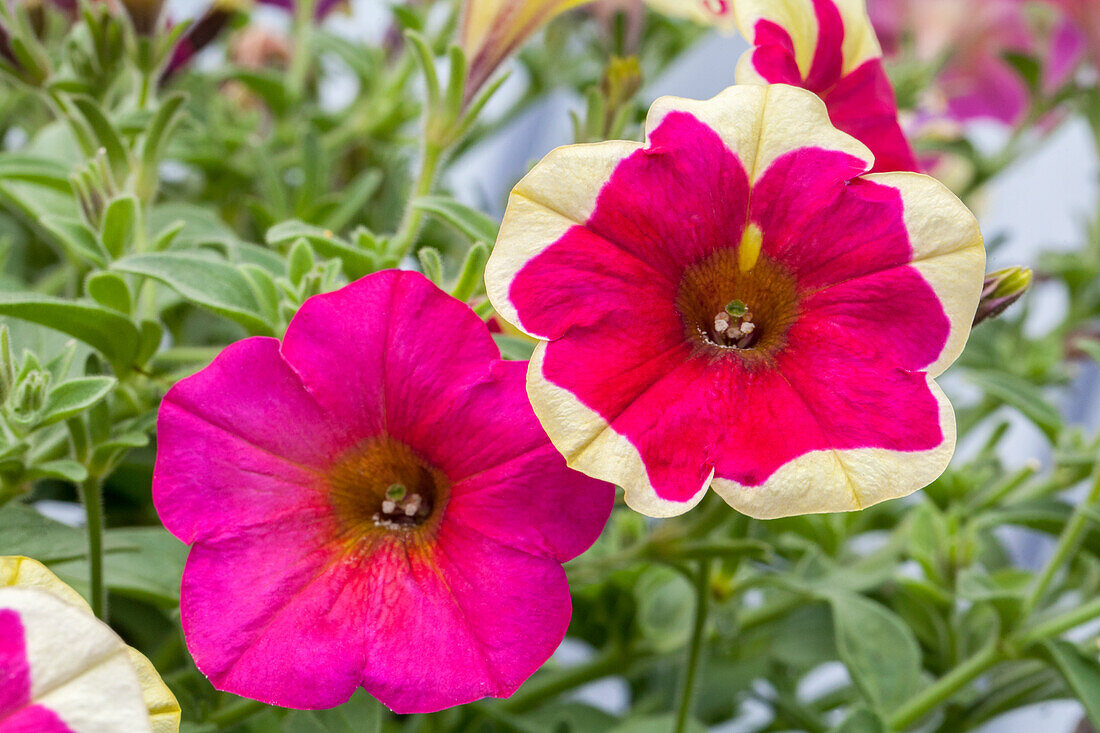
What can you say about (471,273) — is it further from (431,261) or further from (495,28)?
(495,28)

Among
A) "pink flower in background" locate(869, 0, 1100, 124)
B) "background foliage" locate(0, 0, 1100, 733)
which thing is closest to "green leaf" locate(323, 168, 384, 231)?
"background foliage" locate(0, 0, 1100, 733)

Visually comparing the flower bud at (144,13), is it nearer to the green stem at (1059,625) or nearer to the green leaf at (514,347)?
the green leaf at (514,347)

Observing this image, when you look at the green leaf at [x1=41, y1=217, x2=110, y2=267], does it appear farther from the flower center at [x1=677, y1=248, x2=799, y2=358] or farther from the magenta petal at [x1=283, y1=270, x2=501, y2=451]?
the flower center at [x1=677, y1=248, x2=799, y2=358]

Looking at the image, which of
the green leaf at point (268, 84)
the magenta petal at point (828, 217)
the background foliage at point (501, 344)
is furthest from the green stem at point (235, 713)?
the green leaf at point (268, 84)

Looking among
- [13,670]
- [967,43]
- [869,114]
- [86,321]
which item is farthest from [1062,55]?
[13,670]

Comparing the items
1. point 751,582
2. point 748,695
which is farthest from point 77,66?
point 748,695

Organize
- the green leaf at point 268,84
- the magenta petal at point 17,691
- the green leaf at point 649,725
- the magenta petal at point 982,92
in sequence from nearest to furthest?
1. the magenta petal at point 17,691
2. the green leaf at point 649,725
3. the green leaf at point 268,84
4. the magenta petal at point 982,92

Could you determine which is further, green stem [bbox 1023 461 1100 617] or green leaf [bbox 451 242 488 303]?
green stem [bbox 1023 461 1100 617]
